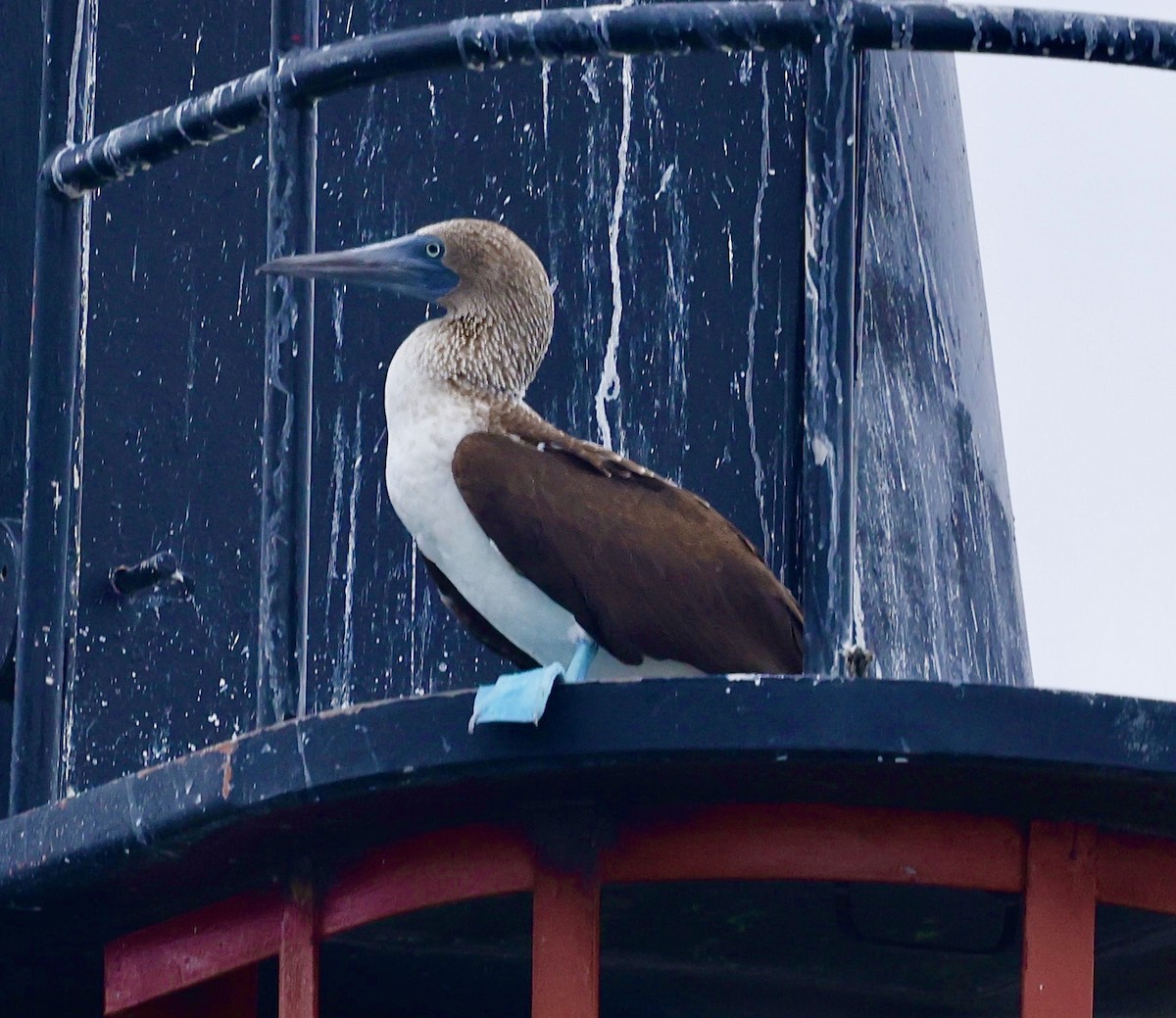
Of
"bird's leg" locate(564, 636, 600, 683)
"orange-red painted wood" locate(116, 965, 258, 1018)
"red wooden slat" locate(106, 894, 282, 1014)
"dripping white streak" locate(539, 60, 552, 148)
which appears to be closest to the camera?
"red wooden slat" locate(106, 894, 282, 1014)

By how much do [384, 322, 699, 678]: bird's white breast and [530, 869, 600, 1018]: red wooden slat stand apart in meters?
1.24

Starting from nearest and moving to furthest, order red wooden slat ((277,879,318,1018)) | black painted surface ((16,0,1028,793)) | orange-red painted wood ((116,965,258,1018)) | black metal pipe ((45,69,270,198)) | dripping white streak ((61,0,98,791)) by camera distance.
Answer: red wooden slat ((277,879,318,1018)) < black metal pipe ((45,69,270,198)) < orange-red painted wood ((116,965,258,1018)) < dripping white streak ((61,0,98,791)) < black painted surface ((16,0,1028,793))

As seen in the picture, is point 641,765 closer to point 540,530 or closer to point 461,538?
point 540,530

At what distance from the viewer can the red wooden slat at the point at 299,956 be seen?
4645mm

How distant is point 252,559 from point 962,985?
238 centimetres

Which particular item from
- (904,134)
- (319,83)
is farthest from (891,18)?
(904,134)

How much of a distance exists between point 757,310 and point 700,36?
8.00ft

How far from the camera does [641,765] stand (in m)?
4.21

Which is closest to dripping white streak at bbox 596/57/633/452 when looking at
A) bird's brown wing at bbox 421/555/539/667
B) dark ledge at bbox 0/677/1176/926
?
bird's brown wing at bbox 421/555/539/667

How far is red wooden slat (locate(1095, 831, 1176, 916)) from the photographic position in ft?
14.7

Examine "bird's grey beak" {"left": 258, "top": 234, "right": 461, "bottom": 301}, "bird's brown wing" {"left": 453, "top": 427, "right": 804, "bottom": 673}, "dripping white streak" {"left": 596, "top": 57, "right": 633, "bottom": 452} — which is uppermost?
"dripping white streak" {"left": 596, "top": 57, "right": 633, "bottom": 452}

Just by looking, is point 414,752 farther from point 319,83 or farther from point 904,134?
point 904,134

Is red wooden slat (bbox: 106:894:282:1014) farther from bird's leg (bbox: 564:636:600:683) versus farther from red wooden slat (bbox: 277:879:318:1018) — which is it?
bird's leg (bbox: 564:636:600:683)

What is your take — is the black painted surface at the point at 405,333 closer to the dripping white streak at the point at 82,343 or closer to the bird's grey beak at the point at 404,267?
the dripping white streak at the point at 82,343
